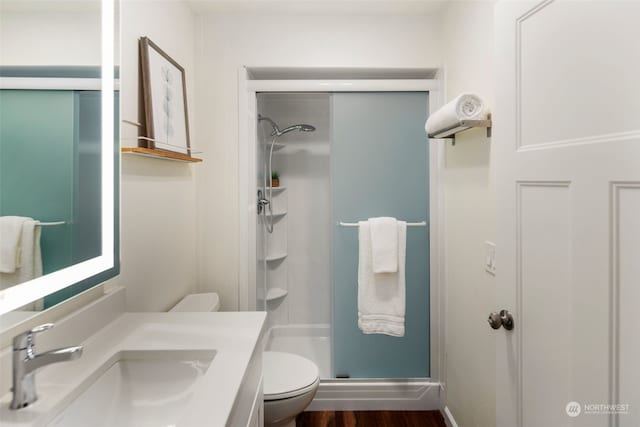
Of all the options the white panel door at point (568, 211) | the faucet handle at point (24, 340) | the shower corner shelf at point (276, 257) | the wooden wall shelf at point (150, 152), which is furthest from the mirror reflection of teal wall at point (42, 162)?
the shower corner shelf at point (276, 257)

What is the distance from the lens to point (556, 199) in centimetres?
91

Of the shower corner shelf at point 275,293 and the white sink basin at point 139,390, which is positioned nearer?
the white sink basin at point 139,390

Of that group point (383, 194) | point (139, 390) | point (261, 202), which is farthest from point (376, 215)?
point (139, 390)

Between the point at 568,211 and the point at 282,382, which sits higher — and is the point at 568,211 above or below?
above

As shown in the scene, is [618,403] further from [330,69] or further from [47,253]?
[330,69]

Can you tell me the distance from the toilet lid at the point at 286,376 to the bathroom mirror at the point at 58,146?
906 mm

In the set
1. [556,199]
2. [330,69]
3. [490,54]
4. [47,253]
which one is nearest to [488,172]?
[490,54]

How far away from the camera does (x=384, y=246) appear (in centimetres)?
211

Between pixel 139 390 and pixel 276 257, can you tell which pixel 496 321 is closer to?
pixel 139 390

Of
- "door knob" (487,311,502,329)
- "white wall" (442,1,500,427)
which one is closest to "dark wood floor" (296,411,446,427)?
Result: "white wall" (442,1,500,427)

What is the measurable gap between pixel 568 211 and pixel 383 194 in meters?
1.35

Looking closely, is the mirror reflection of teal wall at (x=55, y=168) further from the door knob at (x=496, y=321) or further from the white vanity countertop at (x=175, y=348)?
the door knob at (x=496, y=321)

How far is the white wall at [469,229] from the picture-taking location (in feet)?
5.03

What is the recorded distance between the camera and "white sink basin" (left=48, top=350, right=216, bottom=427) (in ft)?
2.74
